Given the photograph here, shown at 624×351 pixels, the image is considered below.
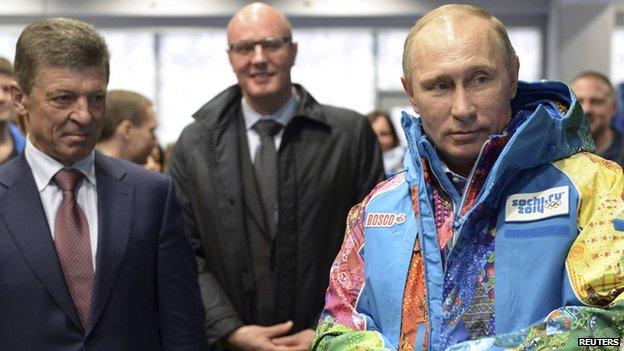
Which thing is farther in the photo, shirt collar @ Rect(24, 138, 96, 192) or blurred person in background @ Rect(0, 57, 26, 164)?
blurred person in background @ Rect(0, 57, 26, 164)

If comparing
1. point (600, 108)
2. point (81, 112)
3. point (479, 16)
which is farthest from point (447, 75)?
point (600, 108)

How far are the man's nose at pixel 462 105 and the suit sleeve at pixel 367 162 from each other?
5.54ft

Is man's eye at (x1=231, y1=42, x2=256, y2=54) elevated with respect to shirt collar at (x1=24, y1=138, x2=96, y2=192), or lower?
elevated

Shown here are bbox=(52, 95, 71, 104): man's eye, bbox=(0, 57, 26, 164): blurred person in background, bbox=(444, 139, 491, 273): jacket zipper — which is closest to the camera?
bbox=(444, 139, 491, 273): jacket zipper

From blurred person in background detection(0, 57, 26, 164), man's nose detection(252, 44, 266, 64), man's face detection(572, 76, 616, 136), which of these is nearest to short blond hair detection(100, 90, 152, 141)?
blurred person in background detection(0, 57, 26, 164)

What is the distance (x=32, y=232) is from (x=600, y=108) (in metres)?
4.44

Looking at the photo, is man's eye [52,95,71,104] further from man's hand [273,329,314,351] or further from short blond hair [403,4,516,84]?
man's hand [273,329,314,351]

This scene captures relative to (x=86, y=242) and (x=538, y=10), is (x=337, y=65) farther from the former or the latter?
(x=86, y=242)

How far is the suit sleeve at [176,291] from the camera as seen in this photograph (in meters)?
2.79

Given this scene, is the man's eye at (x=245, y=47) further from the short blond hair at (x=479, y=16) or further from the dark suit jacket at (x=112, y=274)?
the short blond hair at (x=479, y=16)

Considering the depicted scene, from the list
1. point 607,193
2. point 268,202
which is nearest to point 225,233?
point 268,202

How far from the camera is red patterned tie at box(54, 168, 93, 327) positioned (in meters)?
2.63

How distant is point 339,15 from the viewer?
13.3 meters

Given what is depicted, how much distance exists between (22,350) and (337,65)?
1115cm
